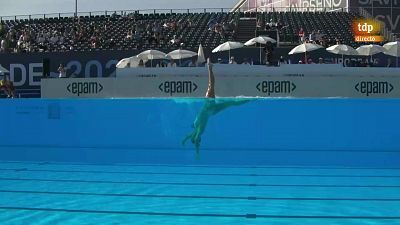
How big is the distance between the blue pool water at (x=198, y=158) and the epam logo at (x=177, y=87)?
595 centimetres

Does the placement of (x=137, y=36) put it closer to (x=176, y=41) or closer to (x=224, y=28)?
(x=176, y=41)

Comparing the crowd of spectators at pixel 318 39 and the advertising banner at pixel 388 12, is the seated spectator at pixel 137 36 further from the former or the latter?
the advertising banner at pixel 388 12

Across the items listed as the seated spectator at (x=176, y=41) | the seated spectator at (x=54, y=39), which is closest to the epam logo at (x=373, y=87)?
the seated spectator at (x=176, y=41)

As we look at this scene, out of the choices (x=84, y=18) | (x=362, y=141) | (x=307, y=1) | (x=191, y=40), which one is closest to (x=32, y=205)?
(x=362, y=141)

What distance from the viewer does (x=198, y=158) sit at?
1077 cm

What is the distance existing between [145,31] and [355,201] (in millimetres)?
22888

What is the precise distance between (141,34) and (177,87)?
11265 millimetres

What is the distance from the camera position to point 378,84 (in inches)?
659

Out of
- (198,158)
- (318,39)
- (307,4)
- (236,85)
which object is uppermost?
(307,4)

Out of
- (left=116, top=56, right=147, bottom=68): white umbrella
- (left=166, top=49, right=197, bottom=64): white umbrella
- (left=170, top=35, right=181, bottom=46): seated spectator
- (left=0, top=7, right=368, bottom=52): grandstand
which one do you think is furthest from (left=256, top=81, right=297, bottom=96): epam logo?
(left=170, top=35, right=181, bottom=46): seated spectator

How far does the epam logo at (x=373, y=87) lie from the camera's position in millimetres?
16688

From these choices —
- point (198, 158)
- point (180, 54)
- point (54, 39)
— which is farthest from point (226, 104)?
point (54, 39)

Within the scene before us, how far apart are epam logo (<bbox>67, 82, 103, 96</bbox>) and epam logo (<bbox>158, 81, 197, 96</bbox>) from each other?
2.09m

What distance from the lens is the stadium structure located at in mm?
24172
